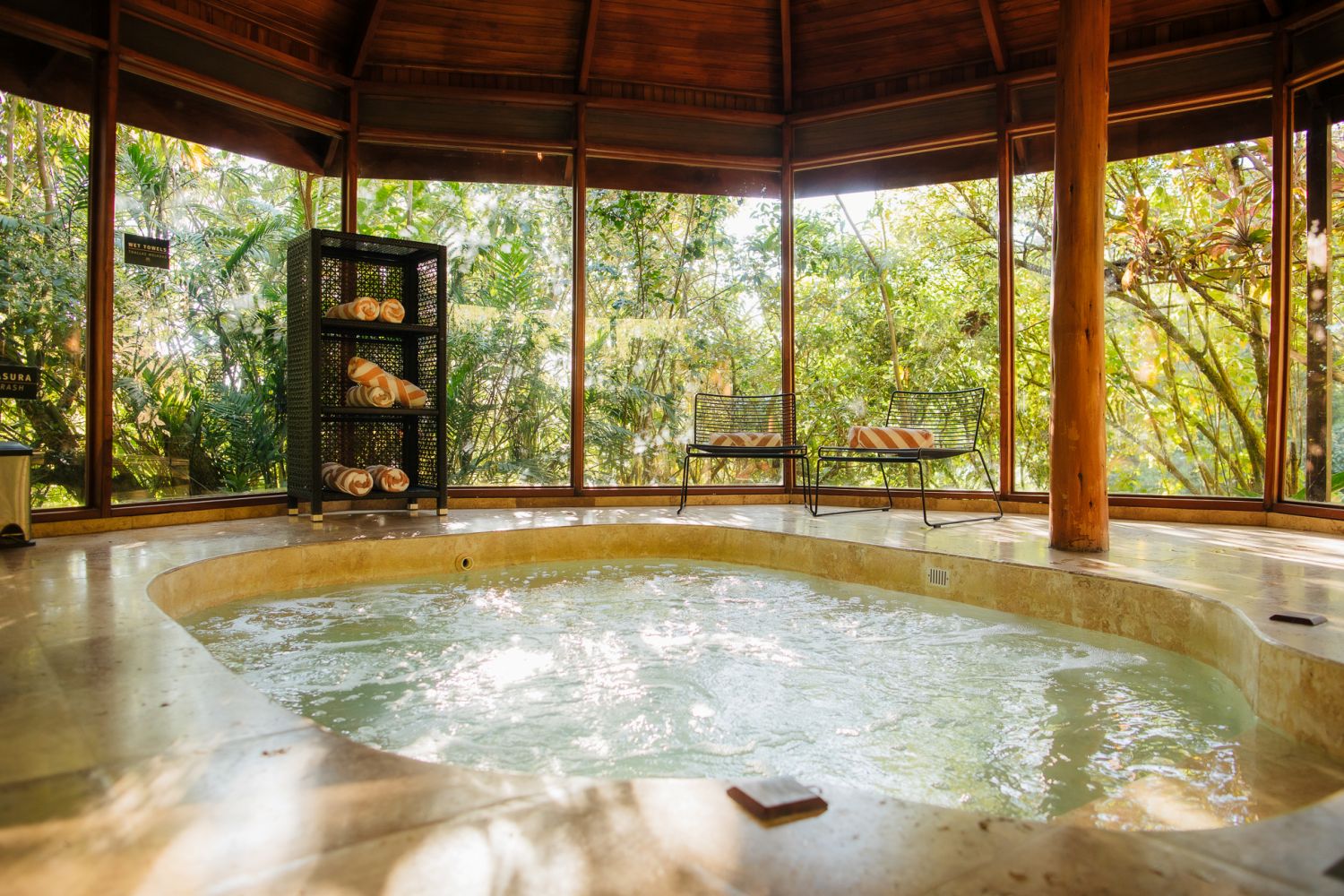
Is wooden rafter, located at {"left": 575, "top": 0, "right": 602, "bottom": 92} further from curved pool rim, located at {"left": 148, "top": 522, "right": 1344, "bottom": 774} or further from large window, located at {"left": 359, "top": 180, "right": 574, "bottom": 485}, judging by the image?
curved pool rim, located at {"left": 148, "top": 522, "right": 1344, "bottom": 774}

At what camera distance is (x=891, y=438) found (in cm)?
488

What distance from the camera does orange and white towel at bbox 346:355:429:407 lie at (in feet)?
16.5

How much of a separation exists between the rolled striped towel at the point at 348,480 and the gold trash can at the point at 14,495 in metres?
1.48

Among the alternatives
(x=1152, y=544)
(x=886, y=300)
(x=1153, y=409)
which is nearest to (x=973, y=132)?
(x=886, y=300)

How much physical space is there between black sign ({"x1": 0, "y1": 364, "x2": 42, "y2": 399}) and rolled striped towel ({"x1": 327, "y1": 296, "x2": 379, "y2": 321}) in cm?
144

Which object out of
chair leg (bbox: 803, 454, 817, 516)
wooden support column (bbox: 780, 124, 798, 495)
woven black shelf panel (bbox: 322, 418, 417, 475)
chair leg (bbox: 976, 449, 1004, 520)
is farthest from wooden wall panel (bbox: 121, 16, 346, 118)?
chair leg (bbox: 976, 449, 1004, 520)

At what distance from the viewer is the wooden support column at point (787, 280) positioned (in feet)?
20.6

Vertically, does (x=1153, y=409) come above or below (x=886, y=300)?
below

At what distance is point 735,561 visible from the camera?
14.9 feet

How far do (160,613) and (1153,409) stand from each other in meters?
5.31

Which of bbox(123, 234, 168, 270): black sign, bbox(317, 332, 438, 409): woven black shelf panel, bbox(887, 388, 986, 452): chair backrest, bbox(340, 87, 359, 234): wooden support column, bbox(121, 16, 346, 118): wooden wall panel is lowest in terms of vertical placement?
bbox(887, 388, 986, 452): chair backrest

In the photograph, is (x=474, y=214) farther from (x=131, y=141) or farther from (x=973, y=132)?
(x=973, y=132)

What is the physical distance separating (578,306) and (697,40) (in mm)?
2082

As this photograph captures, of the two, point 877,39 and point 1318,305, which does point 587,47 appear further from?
point 1318,305
